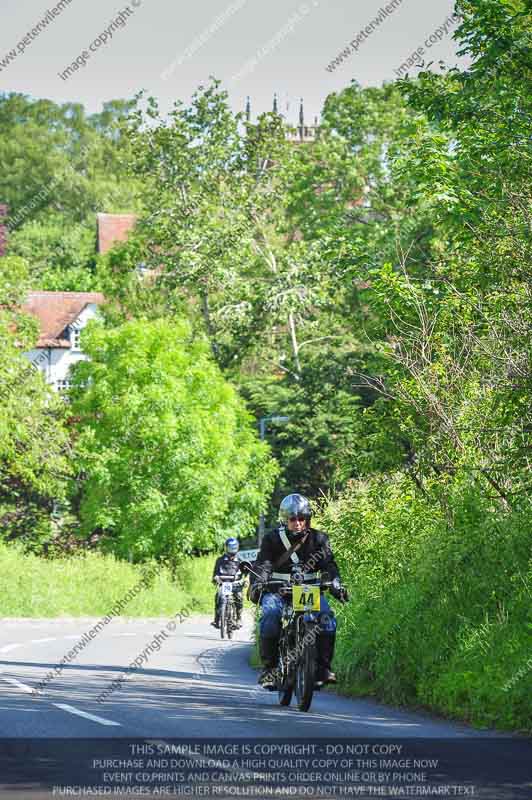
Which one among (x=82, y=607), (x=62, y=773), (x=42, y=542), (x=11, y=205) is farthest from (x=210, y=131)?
(x=62, y=773)

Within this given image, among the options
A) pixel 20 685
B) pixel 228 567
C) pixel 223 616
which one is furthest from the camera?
pixel 223 616

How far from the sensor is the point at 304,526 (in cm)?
1363

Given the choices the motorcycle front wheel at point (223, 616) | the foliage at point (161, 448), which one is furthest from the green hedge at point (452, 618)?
the foliage at point (161, 448)

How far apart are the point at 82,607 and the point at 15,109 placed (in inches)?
2570

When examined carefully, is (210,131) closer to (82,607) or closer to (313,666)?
(82,607)

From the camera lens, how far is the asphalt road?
37.7 ft

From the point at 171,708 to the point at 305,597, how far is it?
5.95ft

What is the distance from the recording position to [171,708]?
1401 cm

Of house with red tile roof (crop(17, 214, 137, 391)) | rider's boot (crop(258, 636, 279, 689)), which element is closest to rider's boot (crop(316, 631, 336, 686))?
rider's boot (crop(258, 636, 279, 689))

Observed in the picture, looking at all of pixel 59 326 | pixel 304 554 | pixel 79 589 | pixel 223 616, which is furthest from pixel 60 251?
pixel 304 554

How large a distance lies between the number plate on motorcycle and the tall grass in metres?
27.6

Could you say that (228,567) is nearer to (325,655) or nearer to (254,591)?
(254,591)

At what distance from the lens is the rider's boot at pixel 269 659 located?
1387 cm

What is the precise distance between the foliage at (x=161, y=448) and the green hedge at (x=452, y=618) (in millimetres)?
34075
